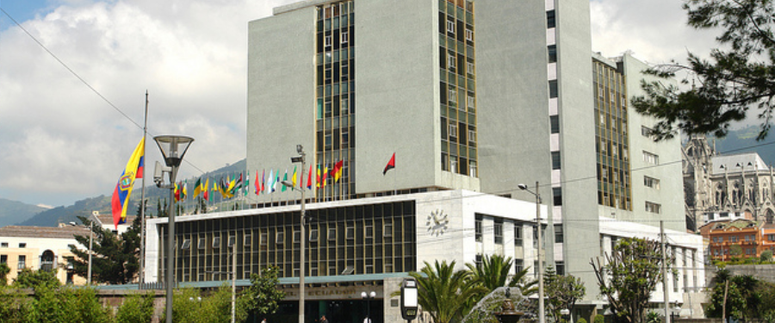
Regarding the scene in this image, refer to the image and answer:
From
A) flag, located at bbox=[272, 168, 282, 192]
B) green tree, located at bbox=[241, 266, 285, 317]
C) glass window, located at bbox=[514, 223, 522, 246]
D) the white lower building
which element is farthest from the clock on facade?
flag, located at bbox=[272, 168, 282, 192]

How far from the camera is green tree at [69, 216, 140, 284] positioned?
98.2 metres

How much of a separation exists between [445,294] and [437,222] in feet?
39.2

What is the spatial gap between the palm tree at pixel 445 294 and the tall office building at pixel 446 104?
57.7ft

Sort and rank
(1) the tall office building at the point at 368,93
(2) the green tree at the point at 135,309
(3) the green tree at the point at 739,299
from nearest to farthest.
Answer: (2) the green tree at the point at 135,309 < (1) the tall office building at the point at 368,93 < (3) the green tree at the point at 739,299

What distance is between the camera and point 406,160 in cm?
7275

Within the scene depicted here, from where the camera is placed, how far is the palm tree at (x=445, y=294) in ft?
175

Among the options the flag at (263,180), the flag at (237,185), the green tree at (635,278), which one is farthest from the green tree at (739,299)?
the flag at (237,185)

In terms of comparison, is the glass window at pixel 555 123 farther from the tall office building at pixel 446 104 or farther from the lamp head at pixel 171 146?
the lamp head at pixel 171 146

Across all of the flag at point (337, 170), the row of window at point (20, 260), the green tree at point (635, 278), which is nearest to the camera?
the green tree at point (635, 278)

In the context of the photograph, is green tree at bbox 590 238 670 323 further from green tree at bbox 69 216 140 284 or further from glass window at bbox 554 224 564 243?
green tree at bbox 69 216 140 284

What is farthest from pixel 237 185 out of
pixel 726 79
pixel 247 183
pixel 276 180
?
pixel 726 79

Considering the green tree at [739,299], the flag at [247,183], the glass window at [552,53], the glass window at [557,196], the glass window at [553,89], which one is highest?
the glass window at [552,53]

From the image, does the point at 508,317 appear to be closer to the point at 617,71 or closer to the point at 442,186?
the point at 442,186

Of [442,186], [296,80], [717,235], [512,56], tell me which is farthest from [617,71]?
[717,235]
